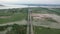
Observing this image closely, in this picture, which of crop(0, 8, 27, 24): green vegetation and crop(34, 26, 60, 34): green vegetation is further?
crop(0, 8, 27, 24): green vegetation

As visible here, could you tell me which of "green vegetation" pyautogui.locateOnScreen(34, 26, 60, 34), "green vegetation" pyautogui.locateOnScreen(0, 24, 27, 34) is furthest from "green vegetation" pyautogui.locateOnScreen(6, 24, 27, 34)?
"green vegetation" pyautogui.locateOnScreen(34, 26, 60, 34)

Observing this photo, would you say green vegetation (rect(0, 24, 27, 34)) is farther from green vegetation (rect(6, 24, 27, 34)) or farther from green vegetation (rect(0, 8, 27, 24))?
green vegetation (rect(0, 8, 27, 24))

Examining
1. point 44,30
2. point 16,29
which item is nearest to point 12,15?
point 16,29

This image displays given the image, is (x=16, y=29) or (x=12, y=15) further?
(x=12, y=15)

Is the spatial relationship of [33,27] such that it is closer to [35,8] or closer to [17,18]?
[17,18]

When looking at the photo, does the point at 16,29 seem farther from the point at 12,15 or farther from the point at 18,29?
the point at 12,15

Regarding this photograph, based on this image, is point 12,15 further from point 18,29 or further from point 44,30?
point 44,30

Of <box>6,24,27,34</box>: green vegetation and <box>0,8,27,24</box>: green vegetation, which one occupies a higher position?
<box>0,8,27,24</box>: green vegetation

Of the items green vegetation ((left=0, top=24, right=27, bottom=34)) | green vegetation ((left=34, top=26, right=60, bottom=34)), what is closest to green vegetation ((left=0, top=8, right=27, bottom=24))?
green vegetation ((left=0, top=24, right=27, bottom=34))

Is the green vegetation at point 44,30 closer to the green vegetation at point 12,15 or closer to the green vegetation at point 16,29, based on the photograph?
the green vegetation at point 16,29

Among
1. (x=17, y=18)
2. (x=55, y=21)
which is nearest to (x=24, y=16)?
(x=17, y=18)

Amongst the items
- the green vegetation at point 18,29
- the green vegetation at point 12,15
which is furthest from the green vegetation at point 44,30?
Result: the green vegetation at point 12,15
